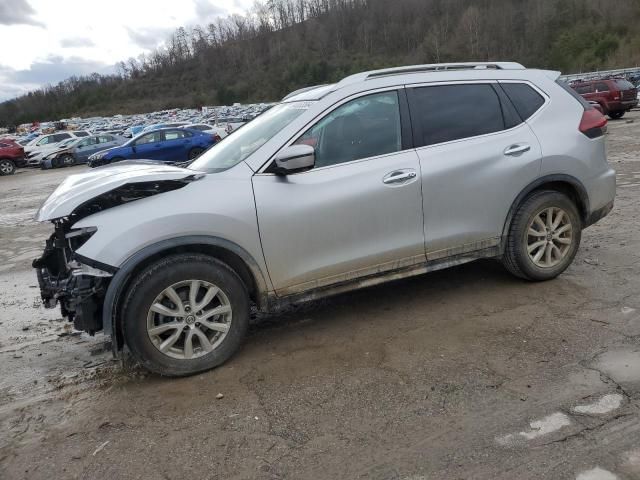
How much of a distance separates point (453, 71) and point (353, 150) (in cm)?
132

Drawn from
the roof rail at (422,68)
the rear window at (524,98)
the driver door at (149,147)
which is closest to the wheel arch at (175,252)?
the roof rail at (422,68)

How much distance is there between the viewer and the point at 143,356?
3.49 metres

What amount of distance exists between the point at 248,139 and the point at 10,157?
85.6ft

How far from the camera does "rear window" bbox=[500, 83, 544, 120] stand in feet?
15.1

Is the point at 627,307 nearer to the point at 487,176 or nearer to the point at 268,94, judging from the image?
the point at 487,176

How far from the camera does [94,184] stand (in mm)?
3699

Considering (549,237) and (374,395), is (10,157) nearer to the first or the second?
(549,237)

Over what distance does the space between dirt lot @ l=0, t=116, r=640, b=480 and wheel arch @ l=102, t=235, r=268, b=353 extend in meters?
0.47

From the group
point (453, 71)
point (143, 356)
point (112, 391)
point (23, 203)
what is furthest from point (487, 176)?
point (23, 203)

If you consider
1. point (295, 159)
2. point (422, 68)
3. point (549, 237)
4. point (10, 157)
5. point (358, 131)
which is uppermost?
point (10, 157)

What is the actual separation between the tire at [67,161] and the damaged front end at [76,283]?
2551 centimetres

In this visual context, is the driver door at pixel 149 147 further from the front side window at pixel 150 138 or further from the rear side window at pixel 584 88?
the rear side window at pixel 584 88

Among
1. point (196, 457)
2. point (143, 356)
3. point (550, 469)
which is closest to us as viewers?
point (550, 469)

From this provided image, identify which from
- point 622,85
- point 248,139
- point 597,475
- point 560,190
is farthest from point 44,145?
point 597,475
